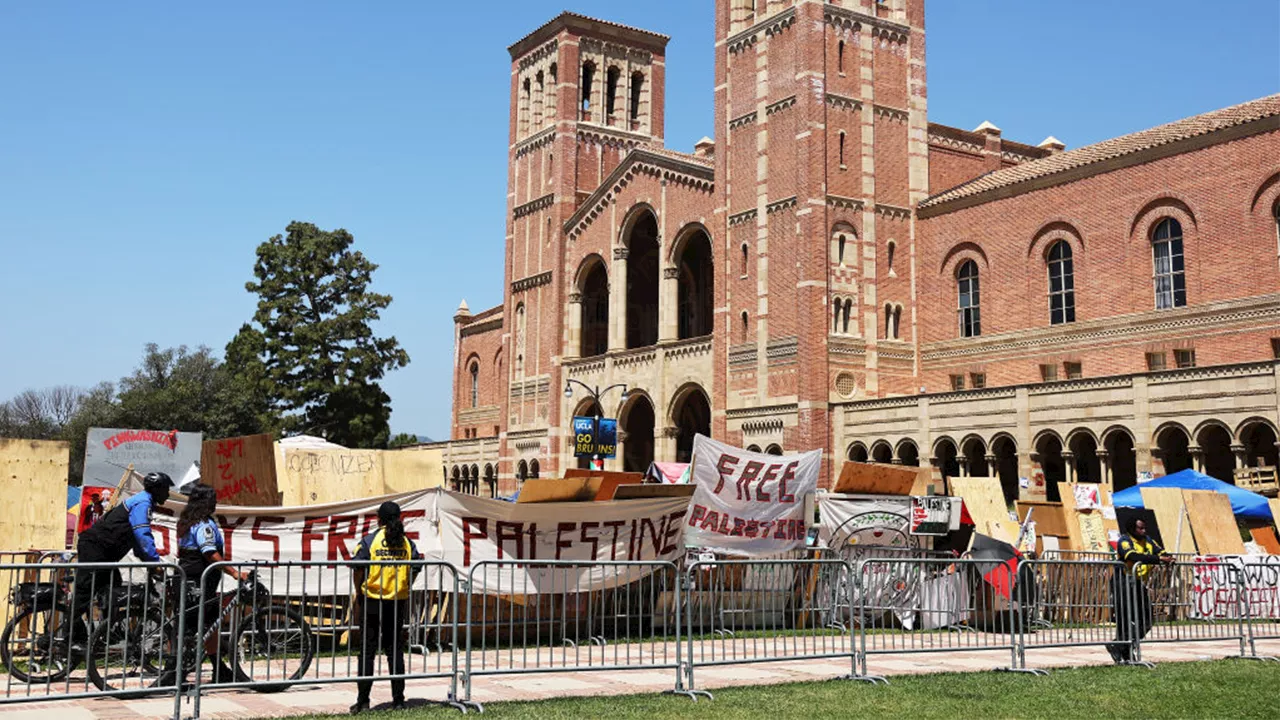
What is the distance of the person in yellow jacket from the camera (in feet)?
32.4

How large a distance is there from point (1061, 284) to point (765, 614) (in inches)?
986

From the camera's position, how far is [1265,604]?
16891mm

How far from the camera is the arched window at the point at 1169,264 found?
3253 centimetres

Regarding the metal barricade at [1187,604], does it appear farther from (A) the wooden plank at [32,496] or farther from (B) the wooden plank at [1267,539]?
(A) the wooden plank at [32,496]

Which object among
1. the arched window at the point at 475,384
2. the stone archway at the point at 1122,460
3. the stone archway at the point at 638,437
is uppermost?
the arched window at the point at 475,384

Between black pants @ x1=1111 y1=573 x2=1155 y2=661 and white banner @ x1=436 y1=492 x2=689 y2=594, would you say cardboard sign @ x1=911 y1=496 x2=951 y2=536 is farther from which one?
white banner @ x1=436 y1=492 x2=689 y2=594

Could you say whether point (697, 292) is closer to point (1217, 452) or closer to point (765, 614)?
point (1217, 452)

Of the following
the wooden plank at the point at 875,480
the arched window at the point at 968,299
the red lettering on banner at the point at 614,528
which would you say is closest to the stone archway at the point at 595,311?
the arched window at the point at 968,299

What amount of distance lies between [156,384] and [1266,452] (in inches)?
2499

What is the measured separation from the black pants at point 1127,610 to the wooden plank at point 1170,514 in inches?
283

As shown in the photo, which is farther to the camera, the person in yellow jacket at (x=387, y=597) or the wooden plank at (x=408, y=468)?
the wooden plank at (x=408, y=468)

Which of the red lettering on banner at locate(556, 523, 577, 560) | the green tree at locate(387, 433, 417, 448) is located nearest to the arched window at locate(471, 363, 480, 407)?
the green tree at locate(387, 433, 417, 448)

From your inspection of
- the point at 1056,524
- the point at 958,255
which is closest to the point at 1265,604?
the point at 1056,524

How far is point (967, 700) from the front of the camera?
10133 millimetres
